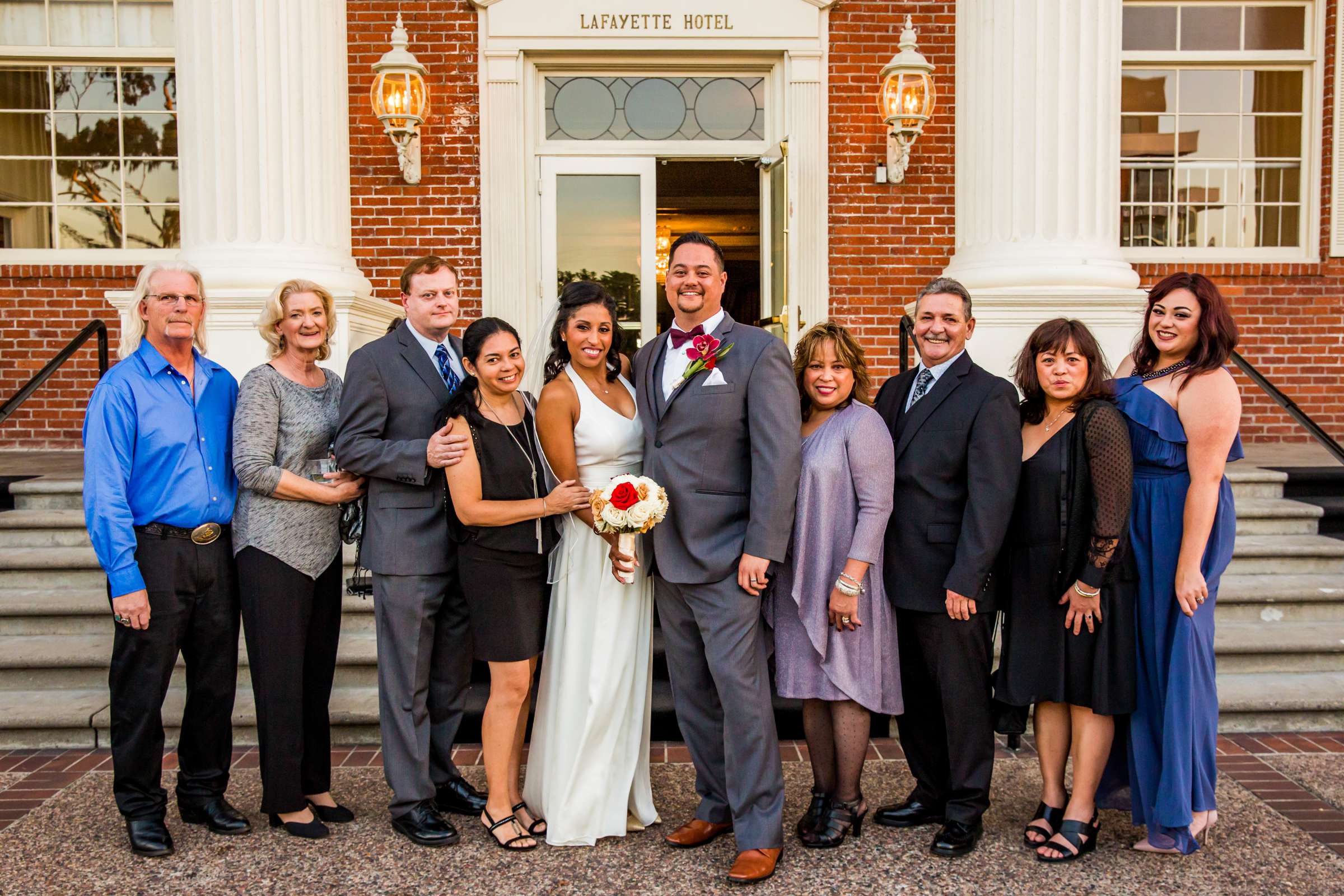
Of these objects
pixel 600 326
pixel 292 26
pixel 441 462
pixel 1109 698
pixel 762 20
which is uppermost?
pixel 762 20

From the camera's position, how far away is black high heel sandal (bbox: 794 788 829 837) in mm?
3639

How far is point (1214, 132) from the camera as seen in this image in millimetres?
8383

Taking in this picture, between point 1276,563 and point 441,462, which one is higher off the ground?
point 441,462

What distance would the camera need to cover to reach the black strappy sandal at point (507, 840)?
359cm

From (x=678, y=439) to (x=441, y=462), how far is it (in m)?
0.83

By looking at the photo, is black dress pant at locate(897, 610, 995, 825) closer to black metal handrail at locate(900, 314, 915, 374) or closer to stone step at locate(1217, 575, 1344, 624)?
stone step at locate(1217, 575, 1344, 624)

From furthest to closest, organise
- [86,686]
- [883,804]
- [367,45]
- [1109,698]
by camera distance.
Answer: [367,45] → [86,686] → [883,804] → [1109,698]

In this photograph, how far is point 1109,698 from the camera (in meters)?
3.46

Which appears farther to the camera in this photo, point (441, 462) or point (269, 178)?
point (269, 178)

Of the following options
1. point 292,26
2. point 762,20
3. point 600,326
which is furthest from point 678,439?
point 762,20

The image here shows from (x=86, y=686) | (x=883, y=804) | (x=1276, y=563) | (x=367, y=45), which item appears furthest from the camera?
(x=367, y=45)

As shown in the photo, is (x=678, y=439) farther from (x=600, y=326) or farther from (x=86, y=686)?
(x=86, y=686)

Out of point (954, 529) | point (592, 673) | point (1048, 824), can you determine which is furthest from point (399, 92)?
point (1048, 824)

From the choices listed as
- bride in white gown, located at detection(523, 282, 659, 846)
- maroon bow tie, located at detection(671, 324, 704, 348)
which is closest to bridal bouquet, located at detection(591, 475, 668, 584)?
bride in white gown, located at detection(523, 282, 659, 846)
